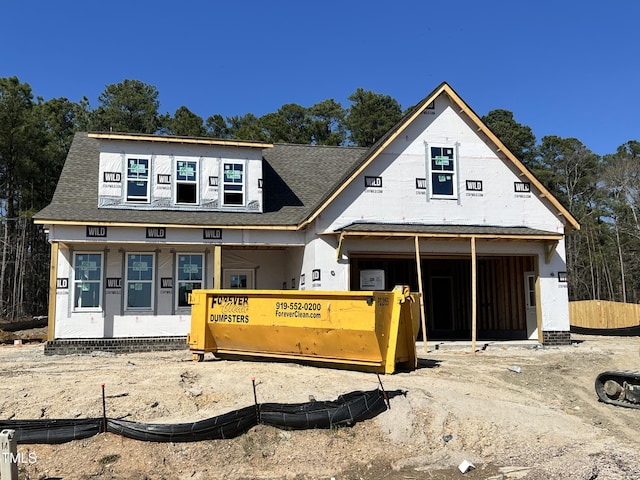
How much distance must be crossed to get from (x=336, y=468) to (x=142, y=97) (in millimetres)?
51309

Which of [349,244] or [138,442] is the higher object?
[349,244]

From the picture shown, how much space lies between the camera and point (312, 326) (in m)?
12.3

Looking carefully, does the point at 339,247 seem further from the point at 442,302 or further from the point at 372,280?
the point at 442,302

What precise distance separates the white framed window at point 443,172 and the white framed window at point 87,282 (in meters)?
11.1

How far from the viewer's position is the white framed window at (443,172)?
62.2 ft

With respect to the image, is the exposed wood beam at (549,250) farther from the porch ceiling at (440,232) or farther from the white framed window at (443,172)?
the white framed window at (443,172)

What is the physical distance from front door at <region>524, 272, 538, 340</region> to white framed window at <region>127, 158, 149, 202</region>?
13622mm

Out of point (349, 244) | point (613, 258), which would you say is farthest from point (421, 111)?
point (613, 258)

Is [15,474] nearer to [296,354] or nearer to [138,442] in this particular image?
[138,442]

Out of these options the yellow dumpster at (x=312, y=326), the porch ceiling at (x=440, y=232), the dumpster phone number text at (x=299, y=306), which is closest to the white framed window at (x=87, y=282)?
the yellow dumpster at (x=312, y=326)

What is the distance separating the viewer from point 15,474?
20.6 ft

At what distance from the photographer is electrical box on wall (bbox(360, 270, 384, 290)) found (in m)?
20.3

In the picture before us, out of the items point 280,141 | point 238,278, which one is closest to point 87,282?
point 238,278

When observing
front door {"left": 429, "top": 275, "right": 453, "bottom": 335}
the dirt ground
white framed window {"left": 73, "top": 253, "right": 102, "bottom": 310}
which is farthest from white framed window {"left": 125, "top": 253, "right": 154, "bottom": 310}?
front door {"left": 429, "top": 275, "right": 453, "bottom": 335}
